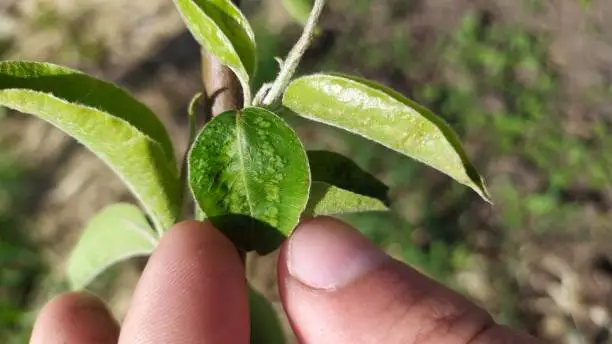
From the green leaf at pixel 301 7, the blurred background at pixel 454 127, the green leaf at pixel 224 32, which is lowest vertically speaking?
the blurred background at pixel 454 127

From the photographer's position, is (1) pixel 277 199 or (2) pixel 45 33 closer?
(1) pixel 277 199

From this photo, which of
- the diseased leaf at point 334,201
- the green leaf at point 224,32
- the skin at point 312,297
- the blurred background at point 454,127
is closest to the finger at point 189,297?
the skin at point 312,297

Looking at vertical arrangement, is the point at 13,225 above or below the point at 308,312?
below

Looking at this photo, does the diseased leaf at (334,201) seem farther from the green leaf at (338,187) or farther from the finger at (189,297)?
the finger at (189,297)

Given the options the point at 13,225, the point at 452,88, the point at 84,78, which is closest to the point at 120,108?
the point at 84,78

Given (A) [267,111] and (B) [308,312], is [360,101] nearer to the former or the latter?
(A) [267,111]

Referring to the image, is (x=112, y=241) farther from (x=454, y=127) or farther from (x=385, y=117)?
(x=454, y=127)

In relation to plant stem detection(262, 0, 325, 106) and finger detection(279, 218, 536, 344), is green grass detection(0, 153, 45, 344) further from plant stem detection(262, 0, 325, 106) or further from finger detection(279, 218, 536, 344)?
plant stem detection(262, 0, 325, 106)

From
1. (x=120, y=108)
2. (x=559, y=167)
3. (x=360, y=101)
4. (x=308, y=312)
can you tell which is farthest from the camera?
(x=559, y=167)
